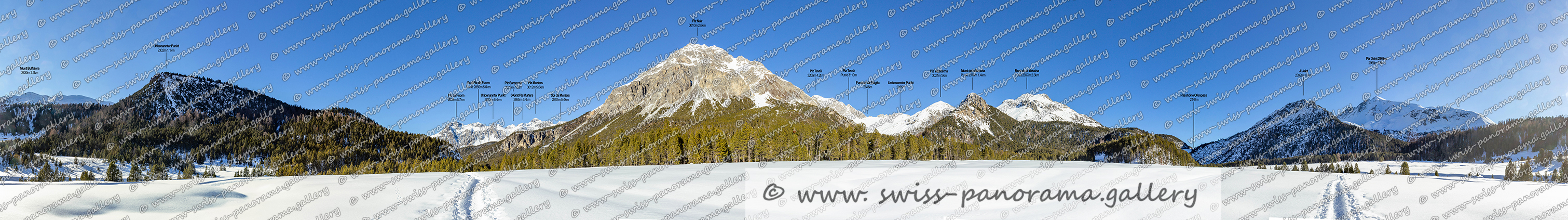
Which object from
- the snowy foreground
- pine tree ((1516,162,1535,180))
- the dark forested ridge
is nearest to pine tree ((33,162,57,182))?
the dark forested ridge

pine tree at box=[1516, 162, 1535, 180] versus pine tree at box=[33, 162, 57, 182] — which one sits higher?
pine tree at box=[33, 162, 57, 182]

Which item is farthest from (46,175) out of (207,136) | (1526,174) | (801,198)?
(1526,174)

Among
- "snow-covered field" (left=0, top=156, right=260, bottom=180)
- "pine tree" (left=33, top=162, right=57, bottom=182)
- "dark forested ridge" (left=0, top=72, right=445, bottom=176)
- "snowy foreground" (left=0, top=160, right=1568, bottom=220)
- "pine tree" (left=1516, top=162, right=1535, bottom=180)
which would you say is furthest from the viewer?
"dark forested ridge" (left=0, top=72, right=445, bottom=176)

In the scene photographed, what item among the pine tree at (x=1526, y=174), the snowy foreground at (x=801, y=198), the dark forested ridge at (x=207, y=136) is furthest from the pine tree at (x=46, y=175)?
the pine tree at (x=1526, y=174)

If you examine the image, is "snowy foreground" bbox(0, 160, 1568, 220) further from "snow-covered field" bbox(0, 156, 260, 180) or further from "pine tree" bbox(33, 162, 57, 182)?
"pine tree" bbox(33, 162, 57, 182)

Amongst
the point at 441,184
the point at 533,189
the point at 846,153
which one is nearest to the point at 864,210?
the point at 533,189

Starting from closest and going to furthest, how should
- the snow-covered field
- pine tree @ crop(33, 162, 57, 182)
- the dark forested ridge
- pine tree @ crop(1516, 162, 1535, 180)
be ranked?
pine tree @ crop(1516, 162, 1535, 180) < pine tree @ crop(33, 162, 57, 182) < the snow-covered field < the dark forested ridge

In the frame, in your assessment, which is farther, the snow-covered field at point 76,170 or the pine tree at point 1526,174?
the snow-covered field at point 76,170

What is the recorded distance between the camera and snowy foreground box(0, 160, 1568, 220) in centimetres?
1880

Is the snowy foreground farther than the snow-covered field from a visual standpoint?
No

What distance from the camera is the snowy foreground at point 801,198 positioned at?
18.8m

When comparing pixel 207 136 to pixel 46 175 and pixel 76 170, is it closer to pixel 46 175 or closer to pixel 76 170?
pixel 76 170

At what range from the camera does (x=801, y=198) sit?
76.0ft

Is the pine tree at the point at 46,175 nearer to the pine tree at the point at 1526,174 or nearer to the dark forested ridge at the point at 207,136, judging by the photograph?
the dark forested ridge at the point at 207,136
